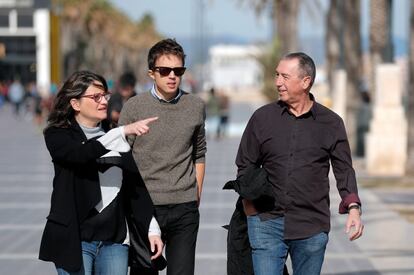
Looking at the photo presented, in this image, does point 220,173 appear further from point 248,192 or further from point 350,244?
point 248,192

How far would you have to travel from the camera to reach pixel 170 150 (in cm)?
629

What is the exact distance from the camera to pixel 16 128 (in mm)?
39938

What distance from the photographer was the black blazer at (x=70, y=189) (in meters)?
5.62

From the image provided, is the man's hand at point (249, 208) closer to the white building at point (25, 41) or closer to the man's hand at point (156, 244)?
the man's hand at point (156, 244)

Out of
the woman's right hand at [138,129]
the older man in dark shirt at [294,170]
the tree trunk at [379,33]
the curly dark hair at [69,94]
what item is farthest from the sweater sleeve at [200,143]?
the tree trunk at [379,33]

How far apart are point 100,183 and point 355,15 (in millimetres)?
23010

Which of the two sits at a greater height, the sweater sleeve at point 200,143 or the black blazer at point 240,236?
the sweater sleeve at point 200,143

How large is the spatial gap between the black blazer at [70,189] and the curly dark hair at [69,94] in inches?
1.7

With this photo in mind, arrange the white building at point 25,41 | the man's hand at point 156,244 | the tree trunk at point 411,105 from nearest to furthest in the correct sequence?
the man's hand at point 156,244, the tree trunk at point 411,105, the white building at point 25,41

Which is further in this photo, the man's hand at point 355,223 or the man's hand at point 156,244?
the man's hand at point 156,244

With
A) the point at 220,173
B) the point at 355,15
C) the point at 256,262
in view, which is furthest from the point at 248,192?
the point at 355,15

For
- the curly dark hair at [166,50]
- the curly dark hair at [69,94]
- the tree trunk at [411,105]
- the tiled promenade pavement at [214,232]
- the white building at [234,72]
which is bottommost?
the white building at [234,72]

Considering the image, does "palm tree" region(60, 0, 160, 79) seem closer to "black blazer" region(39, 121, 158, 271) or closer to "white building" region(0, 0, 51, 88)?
"white building" region(0, 0, 51, 88)

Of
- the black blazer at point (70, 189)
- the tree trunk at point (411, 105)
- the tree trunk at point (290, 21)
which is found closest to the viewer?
→ the black blazer at point (70, 189)
